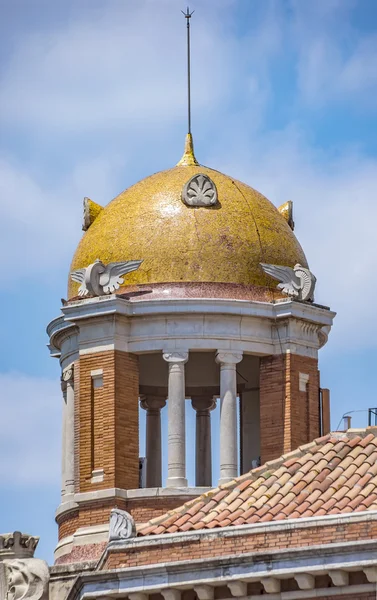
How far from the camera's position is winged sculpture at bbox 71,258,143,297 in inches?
2414

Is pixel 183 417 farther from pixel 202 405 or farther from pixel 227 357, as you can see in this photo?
pixel 202 405

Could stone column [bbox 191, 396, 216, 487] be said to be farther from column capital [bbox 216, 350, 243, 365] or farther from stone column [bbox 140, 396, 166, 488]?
column capital [bbox 216, 350, 243, 365]

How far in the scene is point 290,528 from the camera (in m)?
49.3

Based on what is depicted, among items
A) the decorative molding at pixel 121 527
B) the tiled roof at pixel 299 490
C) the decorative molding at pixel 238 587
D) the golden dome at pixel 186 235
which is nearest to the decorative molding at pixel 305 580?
the decorative molding at pixel 238 587

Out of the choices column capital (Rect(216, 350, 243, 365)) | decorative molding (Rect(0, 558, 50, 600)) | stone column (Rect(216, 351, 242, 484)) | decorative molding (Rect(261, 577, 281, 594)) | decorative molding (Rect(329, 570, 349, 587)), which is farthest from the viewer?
column capital (Rect(216, 350, 243, 365))

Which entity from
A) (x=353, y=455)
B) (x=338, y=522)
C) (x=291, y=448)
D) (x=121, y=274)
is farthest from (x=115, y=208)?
(x=338, y=522)

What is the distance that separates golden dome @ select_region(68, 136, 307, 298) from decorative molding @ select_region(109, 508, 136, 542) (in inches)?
406

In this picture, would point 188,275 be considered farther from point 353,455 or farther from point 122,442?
point 353,455

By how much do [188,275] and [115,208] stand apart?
297cm

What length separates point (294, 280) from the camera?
6212 cm

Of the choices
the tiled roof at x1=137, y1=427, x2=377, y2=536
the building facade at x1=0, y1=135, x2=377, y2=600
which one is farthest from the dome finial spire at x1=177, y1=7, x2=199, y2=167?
the tiled roof at x1=137, y1=427, x2=377, y2=536

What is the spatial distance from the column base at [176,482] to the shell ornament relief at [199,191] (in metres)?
6.71

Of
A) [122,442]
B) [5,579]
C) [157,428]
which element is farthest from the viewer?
[157,428]

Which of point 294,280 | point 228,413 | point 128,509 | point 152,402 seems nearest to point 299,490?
point 128,509
